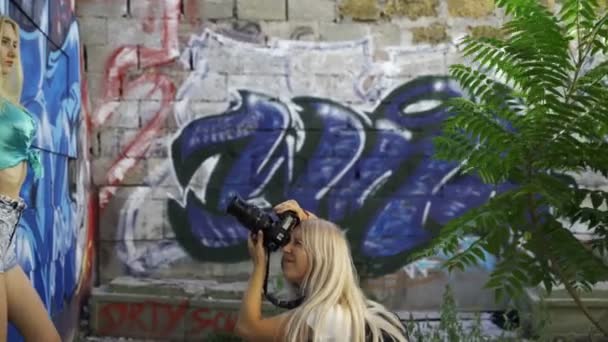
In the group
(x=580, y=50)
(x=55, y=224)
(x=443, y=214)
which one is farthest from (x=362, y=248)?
(x=580, y=50)

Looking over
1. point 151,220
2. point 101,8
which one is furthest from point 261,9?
point 151,220

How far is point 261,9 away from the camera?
707 centimetres

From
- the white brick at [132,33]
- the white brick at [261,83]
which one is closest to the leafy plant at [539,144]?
the white brick at [261,83]

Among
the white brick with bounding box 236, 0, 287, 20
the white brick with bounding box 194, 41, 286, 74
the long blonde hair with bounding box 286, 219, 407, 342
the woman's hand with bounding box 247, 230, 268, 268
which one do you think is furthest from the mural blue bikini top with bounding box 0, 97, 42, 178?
the white brick with bounding box 236, 0, 287, 20

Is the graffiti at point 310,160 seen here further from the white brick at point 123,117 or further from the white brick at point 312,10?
the white brick at point 123,117

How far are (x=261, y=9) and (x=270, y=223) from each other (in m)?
4.52

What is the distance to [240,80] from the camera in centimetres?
706

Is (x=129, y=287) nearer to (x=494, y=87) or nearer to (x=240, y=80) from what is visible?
(x=240, y=80)

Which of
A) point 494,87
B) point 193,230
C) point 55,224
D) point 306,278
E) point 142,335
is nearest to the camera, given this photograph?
point 306,278

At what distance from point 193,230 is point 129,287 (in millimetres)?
769

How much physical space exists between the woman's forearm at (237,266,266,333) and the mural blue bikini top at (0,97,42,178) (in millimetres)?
1051

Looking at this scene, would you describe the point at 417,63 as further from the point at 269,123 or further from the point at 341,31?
the point at 269,123

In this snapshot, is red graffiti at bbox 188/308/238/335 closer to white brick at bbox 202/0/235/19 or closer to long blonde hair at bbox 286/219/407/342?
white brick at bbox 202/0/235/19

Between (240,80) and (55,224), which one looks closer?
(55,224)
